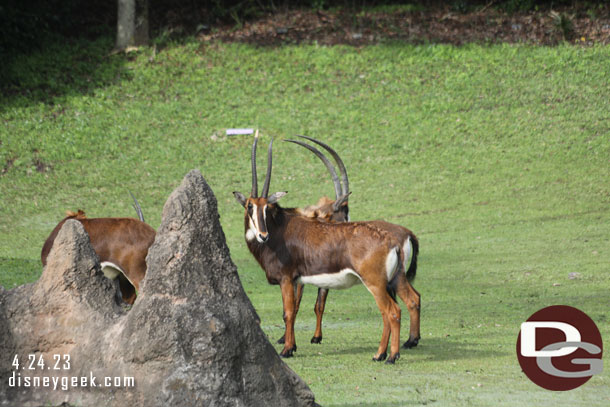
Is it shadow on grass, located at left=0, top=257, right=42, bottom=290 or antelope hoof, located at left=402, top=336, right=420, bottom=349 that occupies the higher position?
shadow on grass, located at left=0, top=257, right=42, bottom=290

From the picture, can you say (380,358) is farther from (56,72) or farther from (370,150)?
(56,72)

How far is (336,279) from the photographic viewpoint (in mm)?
10211

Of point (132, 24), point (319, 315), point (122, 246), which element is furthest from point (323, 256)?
point (132, 24)

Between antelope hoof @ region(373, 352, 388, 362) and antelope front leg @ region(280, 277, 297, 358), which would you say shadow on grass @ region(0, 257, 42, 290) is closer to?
antelope front leg @ region(280, 277, 297, 358)

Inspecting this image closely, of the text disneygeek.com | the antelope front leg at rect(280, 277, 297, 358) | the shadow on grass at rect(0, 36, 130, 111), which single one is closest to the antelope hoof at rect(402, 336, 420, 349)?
the antelope front leg at rect(280, 277, 297, 358)

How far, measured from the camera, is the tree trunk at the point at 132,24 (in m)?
31.8

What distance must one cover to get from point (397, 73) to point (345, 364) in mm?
22587

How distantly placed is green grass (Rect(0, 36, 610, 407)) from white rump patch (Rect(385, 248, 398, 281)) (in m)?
2.35

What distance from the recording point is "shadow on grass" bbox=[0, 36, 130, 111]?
3030cm

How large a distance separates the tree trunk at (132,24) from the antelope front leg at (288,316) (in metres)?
23.5

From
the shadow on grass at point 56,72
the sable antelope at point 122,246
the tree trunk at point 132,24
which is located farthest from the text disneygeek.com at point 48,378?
the tree trunk at point 132,24

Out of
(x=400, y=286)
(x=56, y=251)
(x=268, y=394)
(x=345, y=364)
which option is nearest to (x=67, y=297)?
(x=56, y=251)

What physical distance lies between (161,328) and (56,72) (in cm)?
2749

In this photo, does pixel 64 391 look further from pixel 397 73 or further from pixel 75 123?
pixel 397 73
